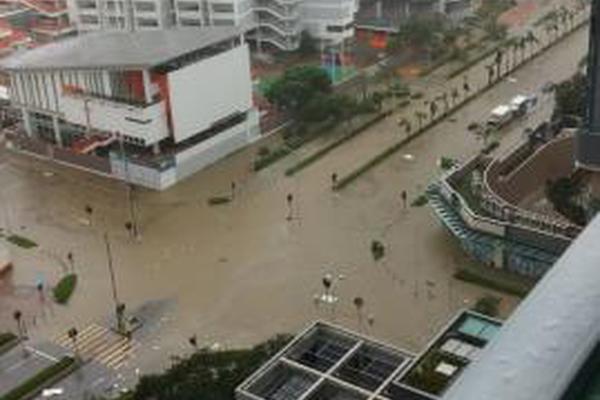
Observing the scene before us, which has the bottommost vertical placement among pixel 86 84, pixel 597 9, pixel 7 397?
pixel 7 397

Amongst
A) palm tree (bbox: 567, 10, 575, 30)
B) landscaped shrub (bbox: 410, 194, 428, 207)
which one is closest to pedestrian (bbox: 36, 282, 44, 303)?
landscaped shrub (bbox: 410, 194, 428, 207)

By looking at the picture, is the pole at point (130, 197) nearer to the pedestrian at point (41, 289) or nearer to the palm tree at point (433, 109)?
the pedestrian at point (41, 289)

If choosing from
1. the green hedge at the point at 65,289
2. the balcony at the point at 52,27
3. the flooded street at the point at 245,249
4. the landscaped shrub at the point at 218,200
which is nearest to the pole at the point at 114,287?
the flooded street at the point at 245,249

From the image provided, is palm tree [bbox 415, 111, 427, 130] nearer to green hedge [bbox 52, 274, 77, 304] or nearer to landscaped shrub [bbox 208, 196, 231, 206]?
landscaped shrub [bbox 208, 196, 231, 206]

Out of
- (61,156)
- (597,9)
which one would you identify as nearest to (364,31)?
(61,156)

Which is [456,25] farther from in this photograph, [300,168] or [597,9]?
[597,9]

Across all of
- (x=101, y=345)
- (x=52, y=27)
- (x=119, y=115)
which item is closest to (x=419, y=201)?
(x=101, y=345)
